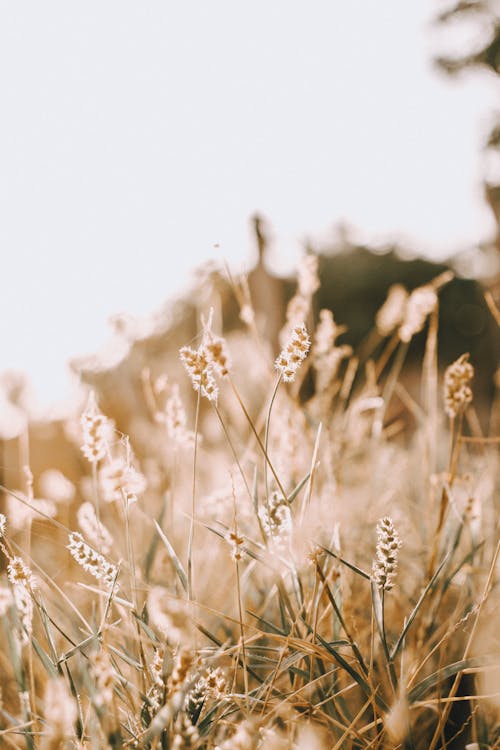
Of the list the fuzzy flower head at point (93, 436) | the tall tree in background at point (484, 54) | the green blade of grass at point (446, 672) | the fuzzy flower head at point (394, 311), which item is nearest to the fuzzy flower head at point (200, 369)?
the fuzzy flower head at point (93, 436)

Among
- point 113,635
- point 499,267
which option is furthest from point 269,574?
point 499,267

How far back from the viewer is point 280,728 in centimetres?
92

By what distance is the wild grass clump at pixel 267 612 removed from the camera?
739 mm

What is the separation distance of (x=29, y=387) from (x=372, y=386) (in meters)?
1.28

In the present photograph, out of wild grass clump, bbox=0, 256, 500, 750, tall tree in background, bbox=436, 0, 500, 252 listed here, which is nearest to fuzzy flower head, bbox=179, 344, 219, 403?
wild grass clump, bbox=0, 256, 500, 750

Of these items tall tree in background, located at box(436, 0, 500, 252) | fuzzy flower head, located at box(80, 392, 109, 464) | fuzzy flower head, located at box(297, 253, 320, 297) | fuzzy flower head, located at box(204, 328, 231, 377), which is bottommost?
fuzzy flower head, located at box(80, 392, 109, 464)

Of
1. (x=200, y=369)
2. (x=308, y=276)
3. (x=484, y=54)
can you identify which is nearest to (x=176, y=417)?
(x=200, y=369)

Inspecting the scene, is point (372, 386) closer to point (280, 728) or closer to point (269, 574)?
point (269, 574)

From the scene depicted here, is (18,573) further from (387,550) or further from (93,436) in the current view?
(387,550)

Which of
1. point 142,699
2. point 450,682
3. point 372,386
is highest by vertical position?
point 372,386

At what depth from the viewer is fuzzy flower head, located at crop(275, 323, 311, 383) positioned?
74 cm

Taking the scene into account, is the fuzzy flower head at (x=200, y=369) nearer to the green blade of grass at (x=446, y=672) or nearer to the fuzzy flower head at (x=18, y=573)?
the fuzzy flower head at (x=18, y=573)

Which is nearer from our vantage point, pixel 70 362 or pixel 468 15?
pixel 70 362

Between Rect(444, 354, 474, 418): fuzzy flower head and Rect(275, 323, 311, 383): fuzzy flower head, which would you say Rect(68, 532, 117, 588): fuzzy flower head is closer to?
Rect(275, 323, 311, 383): fuzzy flower head
